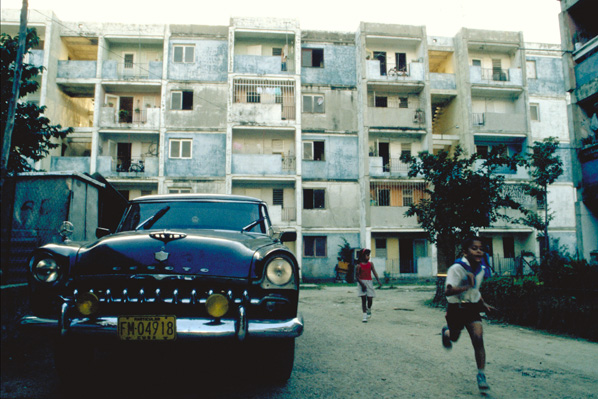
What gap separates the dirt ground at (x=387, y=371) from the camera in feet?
12.5

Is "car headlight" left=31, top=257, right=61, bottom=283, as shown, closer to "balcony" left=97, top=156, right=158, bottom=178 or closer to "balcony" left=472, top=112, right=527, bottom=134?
"balcony" left=97, top=156, right=158, bottom=178

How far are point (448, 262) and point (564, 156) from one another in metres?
19.9

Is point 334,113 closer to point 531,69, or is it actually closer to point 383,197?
point 383,197

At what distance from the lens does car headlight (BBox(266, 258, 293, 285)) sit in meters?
3.38

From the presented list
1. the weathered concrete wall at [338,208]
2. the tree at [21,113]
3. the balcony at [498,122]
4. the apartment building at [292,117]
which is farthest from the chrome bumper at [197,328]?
the balcony at [498,122]

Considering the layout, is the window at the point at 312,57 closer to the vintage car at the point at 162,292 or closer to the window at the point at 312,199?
the window at the point at 312,199

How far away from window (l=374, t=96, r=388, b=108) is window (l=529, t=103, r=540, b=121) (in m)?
9.72

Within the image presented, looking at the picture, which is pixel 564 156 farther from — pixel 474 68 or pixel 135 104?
pixel 135 104

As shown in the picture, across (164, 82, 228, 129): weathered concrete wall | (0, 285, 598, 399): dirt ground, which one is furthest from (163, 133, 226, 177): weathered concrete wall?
(0, 285, 598, 399): dirt ground

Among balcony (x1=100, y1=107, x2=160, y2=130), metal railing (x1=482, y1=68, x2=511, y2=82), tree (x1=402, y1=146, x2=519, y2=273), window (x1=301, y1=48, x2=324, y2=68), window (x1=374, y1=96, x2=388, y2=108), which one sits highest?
window (x1=301, y1=48, x2=324, y2=68)

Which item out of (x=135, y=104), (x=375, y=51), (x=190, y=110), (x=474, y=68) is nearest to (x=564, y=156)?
(x=474, y=68)

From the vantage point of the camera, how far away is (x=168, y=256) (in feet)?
10.9

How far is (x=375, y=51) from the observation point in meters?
26.2

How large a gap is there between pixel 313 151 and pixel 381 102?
5.59 m
